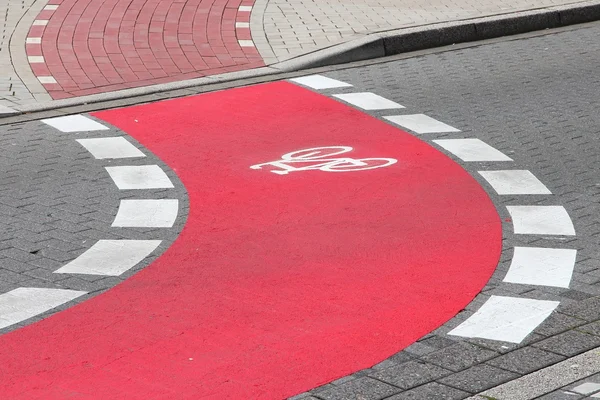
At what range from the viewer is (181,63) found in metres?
14.1

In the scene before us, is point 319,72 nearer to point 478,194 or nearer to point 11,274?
point 478,194

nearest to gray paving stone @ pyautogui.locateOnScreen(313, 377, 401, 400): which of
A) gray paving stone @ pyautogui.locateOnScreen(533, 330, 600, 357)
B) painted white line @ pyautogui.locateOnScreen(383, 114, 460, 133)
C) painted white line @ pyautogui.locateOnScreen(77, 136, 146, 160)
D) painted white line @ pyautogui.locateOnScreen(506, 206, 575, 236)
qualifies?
gray paving stone @ pyautogui.locateOnScreen(533, 330, 600, 357)

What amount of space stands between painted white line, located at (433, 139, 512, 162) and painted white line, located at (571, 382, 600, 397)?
15.8 feet

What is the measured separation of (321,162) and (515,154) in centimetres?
177

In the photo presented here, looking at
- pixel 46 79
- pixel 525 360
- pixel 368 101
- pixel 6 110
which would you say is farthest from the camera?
pixel 46 79

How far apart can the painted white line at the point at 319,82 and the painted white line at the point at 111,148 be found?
280cm

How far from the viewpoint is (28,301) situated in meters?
7.56

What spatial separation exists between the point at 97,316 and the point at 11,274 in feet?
3.23

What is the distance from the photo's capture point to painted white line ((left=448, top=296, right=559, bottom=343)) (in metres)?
7.04

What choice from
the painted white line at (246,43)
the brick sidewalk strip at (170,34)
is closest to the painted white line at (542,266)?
the brick sidewalk strip at (170,34)

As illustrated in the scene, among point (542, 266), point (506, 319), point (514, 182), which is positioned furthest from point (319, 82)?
point (506, 319)

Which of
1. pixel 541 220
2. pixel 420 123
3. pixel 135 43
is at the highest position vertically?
pixel 135 43

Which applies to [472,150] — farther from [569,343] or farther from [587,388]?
[587,388]

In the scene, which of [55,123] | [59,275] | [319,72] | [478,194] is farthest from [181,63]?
[59,275]
